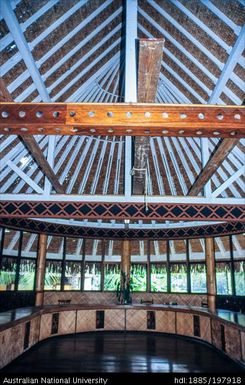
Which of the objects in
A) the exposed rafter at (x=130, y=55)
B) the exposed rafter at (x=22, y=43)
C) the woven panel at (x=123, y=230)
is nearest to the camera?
the exposed rafter at (x=130, y=55)

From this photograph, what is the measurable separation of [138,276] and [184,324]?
4.07 metres

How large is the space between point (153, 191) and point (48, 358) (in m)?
7.77

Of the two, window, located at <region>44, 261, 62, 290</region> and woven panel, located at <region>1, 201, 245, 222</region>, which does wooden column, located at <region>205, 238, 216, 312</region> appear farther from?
window, located at <region>44, 261, 62, 290</region>

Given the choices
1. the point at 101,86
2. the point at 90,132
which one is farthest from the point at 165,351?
the point at 101,86

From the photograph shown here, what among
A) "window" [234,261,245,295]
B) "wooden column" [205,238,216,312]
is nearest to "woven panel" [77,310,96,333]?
"wooden column" [205,238,216,312]

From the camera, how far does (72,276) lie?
46.5 feet

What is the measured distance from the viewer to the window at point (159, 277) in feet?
46.8

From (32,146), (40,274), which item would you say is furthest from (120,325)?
(32,146)

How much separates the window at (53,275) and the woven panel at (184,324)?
5.59 metres

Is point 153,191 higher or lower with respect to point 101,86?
lower

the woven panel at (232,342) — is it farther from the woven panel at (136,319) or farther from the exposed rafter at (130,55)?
the exposed rafter at (130,55)

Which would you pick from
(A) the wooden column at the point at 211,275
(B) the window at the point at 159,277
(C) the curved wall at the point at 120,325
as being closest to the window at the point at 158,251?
(B) the window at the point at 159,277

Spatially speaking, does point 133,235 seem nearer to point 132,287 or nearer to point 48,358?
point 132,287

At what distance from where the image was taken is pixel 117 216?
9133mm
